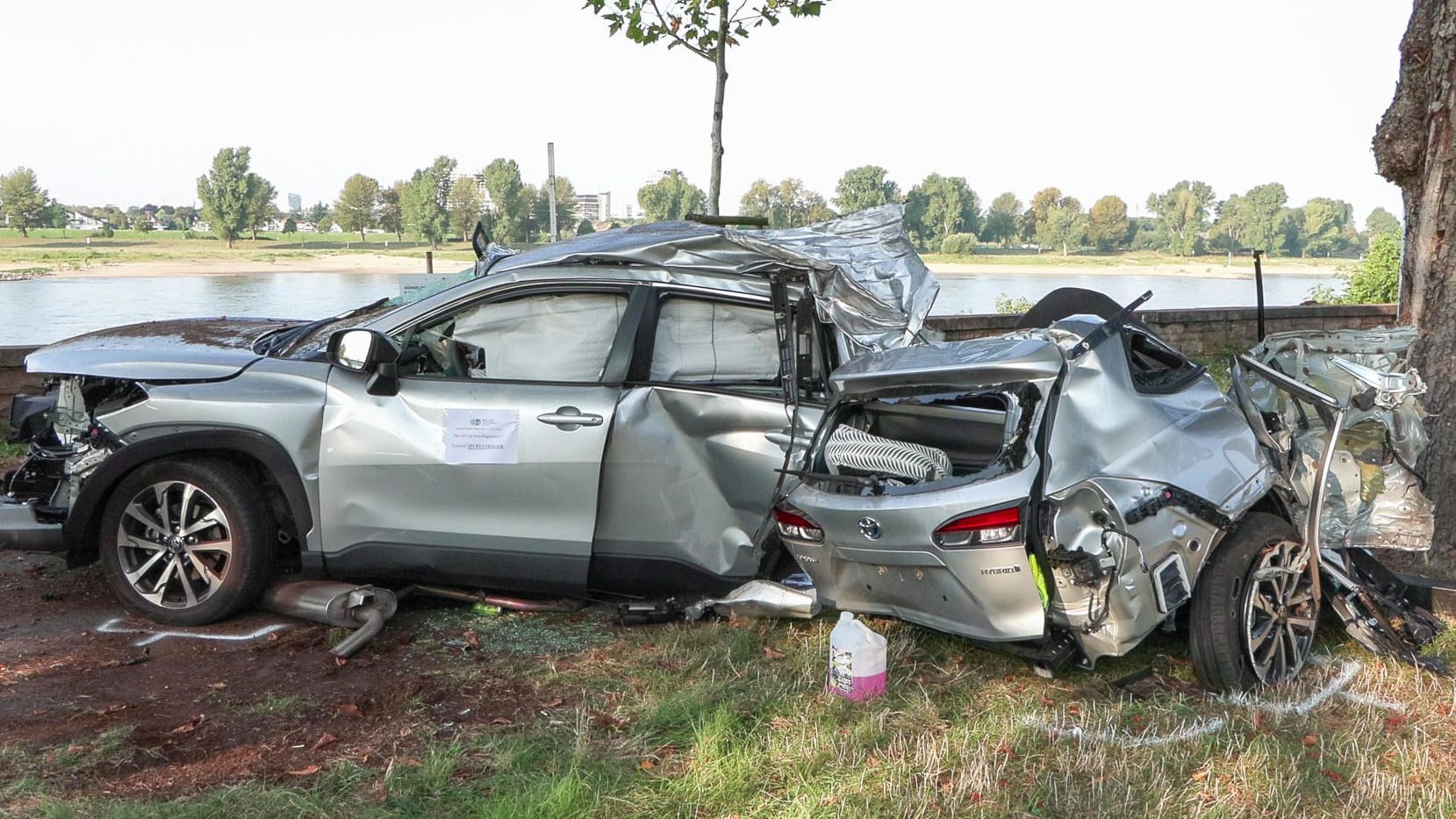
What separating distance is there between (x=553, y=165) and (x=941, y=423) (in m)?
8.60

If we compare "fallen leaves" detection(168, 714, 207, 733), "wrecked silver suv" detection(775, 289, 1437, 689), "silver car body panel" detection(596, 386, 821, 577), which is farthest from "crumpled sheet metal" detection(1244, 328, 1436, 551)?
"fallen leaves" detection(168, 714, 207, 733)

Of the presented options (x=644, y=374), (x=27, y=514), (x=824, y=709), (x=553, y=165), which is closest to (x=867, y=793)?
(x=824, y=709)

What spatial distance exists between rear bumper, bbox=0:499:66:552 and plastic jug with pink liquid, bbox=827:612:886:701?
3.43 metres

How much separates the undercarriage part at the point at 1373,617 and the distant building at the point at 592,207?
1346 centimetres

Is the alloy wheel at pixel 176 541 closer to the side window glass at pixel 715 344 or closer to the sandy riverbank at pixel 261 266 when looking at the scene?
the side window glass at pixel 715 344

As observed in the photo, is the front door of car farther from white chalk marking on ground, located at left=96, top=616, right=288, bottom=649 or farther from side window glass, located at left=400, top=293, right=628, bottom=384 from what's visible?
white chalk marking on ground, located at left=96, top=616, right=288, bottom=649

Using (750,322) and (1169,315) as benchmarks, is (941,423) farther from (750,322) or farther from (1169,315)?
(1169,315)

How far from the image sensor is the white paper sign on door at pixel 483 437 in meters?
4.80

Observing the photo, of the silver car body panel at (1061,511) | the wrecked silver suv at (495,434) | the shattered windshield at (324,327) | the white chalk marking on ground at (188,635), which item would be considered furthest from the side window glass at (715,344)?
the white chalk marking on ground at (188,635)

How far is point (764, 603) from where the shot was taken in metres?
4.92

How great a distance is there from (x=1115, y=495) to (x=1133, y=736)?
86 centimetres

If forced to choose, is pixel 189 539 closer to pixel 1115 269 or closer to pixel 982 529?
pixel 982 529

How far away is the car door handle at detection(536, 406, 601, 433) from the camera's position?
479cm

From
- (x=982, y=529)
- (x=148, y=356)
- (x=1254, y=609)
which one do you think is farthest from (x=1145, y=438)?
(x=148, y=356)
